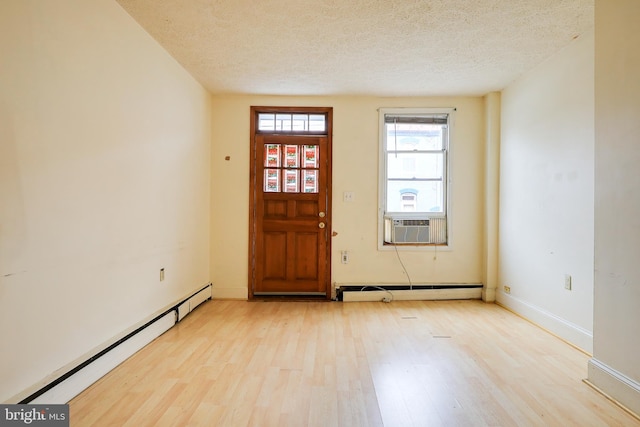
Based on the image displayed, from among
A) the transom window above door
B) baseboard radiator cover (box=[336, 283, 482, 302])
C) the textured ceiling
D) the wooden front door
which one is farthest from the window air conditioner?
the textured ceiling

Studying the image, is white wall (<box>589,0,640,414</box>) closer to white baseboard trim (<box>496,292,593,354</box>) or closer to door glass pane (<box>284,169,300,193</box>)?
white baseboard trim (<box>496,292,593,354</box>)

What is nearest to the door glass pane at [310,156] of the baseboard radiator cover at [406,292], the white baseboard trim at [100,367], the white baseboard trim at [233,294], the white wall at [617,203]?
the baseboard radiator cover at [406,292]

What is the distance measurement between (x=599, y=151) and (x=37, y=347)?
327cm

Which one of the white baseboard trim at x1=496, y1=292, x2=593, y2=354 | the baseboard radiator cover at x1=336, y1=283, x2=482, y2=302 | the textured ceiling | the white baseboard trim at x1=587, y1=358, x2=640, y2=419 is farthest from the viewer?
the baseboard radiator cover at x1=336, y1=283, x2=482, y2=302

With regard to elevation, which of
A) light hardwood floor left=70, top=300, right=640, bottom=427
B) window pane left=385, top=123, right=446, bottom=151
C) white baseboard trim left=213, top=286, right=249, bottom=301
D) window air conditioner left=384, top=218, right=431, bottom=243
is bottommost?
light hardwood floor left=70, top=300, right=640, bottom=427

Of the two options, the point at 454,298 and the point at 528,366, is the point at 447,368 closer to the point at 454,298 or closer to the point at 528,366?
the point at 528,366

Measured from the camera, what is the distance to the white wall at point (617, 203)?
1704 mm

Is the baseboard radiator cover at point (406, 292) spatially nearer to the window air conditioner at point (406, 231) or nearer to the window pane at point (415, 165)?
the window air conditioner at point (406, 231)

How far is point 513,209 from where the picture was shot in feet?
11.5

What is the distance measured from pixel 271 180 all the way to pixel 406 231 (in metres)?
1.83

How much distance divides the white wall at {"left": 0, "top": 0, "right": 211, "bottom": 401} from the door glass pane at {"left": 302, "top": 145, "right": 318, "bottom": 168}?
1584 mm

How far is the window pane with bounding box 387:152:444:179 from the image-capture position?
13.3ft

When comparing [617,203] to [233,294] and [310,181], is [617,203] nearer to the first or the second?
[310,181]
